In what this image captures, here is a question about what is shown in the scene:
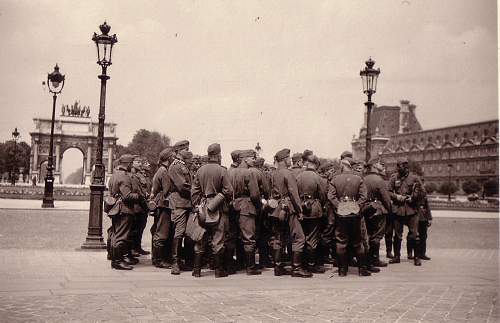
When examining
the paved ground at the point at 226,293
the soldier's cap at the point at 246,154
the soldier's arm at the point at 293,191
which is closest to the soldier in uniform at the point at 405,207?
the paved ground at the point at 226,293

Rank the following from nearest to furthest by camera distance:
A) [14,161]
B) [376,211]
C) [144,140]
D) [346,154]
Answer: [14,161] → [346,154] → [376,211] → [144,140]

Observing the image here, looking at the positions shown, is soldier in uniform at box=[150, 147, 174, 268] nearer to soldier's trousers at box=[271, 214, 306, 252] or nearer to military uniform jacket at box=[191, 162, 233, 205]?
military uniform jacket at box=[191, 162, 233, 205]

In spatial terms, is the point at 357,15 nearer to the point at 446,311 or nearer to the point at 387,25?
the point at 387,25

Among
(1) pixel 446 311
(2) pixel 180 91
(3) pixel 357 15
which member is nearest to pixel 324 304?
(1) pixel 446 311

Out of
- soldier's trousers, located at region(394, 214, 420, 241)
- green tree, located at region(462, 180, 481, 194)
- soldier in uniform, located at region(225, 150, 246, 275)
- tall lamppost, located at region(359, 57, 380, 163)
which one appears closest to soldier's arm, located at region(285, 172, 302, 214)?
soldier in uniform, located at region(225, 150, 246, 275)

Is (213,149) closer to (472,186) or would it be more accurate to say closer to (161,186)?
(161,186)

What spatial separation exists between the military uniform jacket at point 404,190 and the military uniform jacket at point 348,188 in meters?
1.95

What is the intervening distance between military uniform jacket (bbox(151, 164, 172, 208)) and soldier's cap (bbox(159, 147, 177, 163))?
0.14m

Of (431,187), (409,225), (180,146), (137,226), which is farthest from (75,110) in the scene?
(431,187)

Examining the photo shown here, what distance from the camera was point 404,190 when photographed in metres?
10.8

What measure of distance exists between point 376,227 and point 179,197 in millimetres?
3623

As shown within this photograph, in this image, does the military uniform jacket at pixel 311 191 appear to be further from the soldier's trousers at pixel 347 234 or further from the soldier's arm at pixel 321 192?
the soldier's trousers at pixel 347 234

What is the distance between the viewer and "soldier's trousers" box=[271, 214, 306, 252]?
8633 mm

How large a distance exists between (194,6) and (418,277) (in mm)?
5441
